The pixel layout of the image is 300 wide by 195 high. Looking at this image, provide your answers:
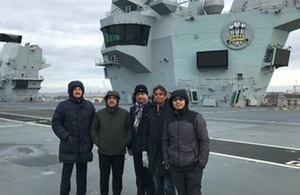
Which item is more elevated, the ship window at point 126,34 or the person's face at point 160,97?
the ship window at point 126,34

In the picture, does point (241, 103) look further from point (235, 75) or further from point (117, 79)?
point (117, 79)

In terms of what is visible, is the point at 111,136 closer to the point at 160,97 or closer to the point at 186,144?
the point at 160,97

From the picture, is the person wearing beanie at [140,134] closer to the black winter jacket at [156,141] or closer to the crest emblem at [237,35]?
the black winter jacket at [156,141]

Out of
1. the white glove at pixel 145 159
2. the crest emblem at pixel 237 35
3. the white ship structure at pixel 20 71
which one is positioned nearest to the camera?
the white glove at pixel 145 159

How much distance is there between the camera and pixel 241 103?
A: 3366cm

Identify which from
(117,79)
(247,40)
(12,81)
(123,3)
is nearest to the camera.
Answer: (247,40)

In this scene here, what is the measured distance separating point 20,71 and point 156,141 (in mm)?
61333

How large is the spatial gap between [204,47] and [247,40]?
15.9 ft

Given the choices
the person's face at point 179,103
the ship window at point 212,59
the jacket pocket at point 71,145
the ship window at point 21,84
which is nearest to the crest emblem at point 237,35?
the ship window at point 212,59

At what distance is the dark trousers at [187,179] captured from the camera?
3.31m

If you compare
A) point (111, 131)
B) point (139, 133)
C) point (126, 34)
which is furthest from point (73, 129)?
point (126, 34)

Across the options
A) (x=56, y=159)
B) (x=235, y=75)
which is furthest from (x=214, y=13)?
(x=56, y=159)

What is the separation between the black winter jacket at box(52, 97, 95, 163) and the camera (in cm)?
412

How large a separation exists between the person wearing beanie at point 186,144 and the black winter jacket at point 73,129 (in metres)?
1.37
